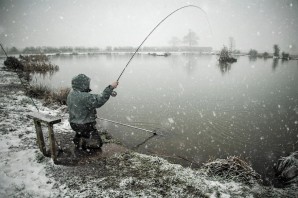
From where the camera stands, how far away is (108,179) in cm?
463

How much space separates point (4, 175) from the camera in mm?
4543

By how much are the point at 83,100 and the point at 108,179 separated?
175 cm

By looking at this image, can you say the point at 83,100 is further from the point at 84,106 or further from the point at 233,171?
the point at 233,171

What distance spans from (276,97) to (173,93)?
21.5 ft

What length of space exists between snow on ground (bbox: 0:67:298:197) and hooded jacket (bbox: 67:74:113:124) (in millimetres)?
1067

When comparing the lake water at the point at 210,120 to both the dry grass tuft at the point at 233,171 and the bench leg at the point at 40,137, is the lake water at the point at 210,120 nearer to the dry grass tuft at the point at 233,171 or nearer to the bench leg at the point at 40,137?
the dry grass tuft at the point at 233,171

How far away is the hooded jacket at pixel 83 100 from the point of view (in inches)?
191

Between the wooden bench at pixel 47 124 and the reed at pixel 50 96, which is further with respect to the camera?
the reed at pixel 50 96

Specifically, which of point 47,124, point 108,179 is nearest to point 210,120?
point 108,179

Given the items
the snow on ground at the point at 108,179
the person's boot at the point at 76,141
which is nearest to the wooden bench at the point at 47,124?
the snow on ground at the point at 108,179

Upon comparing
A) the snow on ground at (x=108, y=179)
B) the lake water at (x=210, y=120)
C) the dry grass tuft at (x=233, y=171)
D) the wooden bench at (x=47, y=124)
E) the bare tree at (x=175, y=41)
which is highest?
the bare tree at (x=175, y=41)

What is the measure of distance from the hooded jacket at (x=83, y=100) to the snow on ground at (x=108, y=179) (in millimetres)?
1067

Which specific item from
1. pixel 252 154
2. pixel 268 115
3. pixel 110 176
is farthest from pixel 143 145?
pixel 268 115

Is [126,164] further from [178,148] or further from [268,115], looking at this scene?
[268,115]
